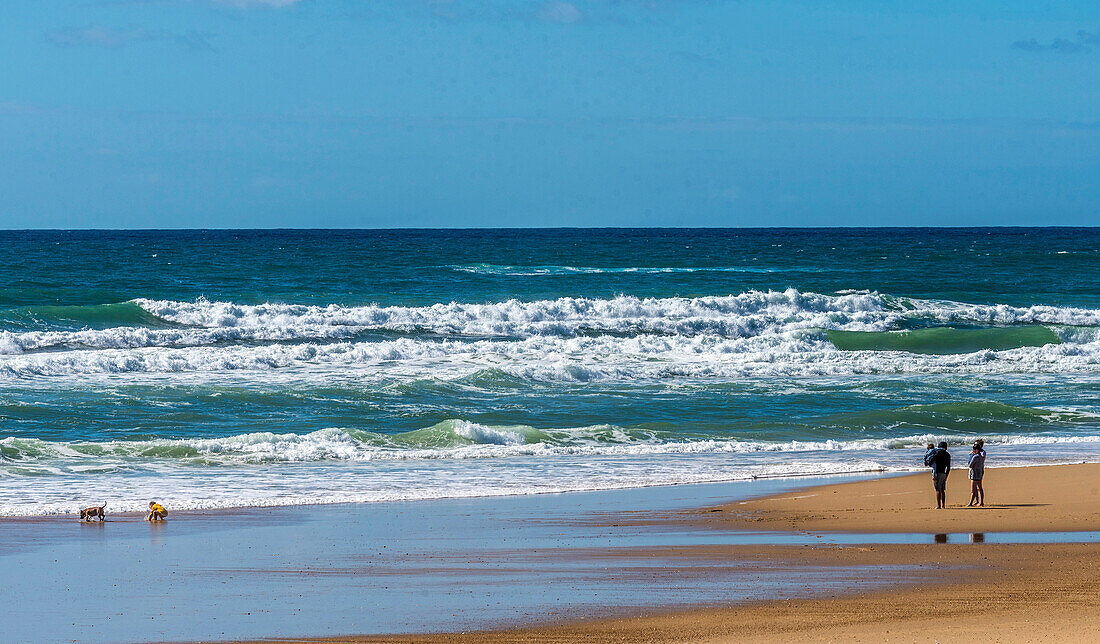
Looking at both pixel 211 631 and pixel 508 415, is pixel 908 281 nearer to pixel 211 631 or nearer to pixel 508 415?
pixel 508 415

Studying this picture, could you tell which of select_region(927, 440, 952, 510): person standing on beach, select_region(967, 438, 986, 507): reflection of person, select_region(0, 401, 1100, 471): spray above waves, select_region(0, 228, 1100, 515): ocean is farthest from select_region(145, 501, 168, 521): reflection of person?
select_region(967, 438, 986, 507): reflection of person

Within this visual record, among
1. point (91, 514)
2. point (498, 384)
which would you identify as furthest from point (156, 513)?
point (498, 384)

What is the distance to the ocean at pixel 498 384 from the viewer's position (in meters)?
16.5

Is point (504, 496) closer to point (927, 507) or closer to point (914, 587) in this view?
point (927, 507)

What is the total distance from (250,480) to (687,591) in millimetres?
8039

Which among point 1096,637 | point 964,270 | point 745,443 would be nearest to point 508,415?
point 745,443

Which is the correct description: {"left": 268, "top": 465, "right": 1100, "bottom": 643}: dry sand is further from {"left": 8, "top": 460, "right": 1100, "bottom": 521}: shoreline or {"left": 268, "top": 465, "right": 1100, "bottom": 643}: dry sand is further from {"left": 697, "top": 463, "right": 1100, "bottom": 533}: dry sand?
{"left": 8, "top": 460, "right": 1100, "bottom": 521}: shoreline

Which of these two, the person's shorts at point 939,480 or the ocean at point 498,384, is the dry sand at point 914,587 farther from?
the ocean at point 498,384

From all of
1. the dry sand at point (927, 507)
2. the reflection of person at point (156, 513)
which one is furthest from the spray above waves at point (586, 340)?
the reflection of person at point (156, 513)

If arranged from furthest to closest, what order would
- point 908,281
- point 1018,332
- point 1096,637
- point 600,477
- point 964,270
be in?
point 964,270 < point 908,281 < point 1018,332 < point 600,477 < point 1096,637

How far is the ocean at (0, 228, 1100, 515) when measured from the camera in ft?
54.1

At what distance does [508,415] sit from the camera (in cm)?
2134

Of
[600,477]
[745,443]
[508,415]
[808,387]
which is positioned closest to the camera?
[600,477]

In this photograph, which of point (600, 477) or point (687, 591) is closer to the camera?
point (687, 591)
